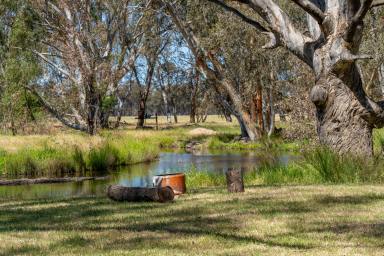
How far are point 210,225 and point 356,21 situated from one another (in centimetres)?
594

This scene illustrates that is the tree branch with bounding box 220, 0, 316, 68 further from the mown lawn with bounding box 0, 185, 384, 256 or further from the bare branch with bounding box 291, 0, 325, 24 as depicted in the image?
the mown lawn with bounding box 0, 185, 384, 256

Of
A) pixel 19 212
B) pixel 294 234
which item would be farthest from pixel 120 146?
pixel 294 234

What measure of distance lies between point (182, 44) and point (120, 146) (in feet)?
68.3

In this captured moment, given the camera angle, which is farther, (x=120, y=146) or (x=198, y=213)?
(x=120, y=146)

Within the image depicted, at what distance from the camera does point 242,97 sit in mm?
33781

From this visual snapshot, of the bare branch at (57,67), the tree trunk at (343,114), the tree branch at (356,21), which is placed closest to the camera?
the tree branch at (356,21)

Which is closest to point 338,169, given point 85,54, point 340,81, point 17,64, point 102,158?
point 340,81

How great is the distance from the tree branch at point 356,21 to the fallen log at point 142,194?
15.4 ft

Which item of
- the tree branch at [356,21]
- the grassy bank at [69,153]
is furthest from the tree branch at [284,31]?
the grassy bank at [69,153]

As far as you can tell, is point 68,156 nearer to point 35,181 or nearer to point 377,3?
point 35,181

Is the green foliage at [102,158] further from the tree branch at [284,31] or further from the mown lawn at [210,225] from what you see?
the mown lawn at [210,225]

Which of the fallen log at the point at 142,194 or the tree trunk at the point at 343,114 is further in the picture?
the tree trunk at the point at 343,114

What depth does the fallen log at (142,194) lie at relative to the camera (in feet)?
29.9

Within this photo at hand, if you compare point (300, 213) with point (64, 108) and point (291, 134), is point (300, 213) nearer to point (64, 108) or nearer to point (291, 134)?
point (291, 134)
